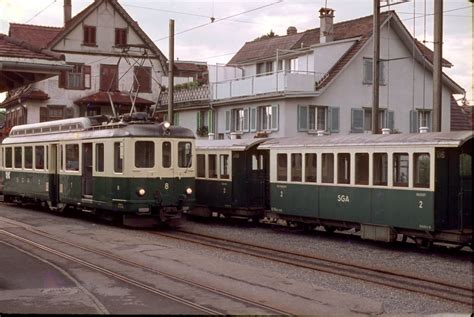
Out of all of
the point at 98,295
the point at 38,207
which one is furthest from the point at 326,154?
the point at 38,207

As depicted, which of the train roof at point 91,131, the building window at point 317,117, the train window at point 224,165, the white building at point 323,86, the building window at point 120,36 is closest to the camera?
the train roof at point 91,131

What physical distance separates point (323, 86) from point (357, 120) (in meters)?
3.15

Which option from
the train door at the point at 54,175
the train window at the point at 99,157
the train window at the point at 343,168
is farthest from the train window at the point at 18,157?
the train window at the point at 343,168

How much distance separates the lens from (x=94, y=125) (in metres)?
21.6

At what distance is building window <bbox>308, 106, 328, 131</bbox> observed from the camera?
36.4 m

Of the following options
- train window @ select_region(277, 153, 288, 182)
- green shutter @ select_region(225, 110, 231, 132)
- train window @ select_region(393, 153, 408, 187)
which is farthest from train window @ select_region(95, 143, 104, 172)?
green shutter @ select_region(225, 110, 231, 132)

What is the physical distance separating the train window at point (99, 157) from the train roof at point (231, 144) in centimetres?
370

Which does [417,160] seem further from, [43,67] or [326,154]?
[43,67]

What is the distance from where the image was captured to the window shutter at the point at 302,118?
3584 cm

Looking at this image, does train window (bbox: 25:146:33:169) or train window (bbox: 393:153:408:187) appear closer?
train window (bbox: 393:153:408:187)

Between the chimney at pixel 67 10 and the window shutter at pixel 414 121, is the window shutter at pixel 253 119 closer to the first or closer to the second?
the window shutter at pixel 414 121

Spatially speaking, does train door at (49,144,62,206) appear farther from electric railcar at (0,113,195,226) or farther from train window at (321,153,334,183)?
train window at (321,153,334,183)

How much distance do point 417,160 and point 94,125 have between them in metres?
10.4

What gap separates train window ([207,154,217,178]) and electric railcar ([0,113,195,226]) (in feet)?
6.46
